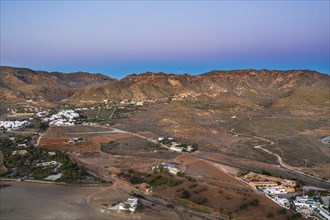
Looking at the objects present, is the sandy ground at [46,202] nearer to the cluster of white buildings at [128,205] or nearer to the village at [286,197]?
the cluster of white buildings at [128,205]

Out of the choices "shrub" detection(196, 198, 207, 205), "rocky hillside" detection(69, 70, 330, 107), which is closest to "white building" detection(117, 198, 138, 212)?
"shrub" detection(196, 198, 207, 205)

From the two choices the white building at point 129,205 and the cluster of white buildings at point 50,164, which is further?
the cluster of white buildings at point 50,164

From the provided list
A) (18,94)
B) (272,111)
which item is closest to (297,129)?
(272,111)

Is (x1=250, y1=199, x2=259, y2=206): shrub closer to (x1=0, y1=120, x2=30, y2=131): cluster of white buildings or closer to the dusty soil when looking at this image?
the dusty soil

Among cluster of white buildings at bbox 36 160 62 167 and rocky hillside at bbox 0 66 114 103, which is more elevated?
rocky hillside at bbox 0 66 114 103

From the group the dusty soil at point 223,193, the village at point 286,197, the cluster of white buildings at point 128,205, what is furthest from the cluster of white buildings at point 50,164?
the village at point 286,197

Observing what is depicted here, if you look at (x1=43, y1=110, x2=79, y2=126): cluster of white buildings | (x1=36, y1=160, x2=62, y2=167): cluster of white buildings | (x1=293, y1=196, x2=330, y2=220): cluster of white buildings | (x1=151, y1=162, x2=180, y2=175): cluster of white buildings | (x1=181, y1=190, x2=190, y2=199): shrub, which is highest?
(x1=43, y1=110, x2=79, y2=126): cluster of white buildings
